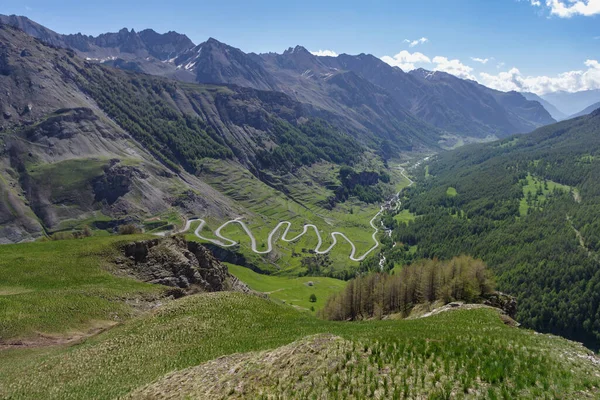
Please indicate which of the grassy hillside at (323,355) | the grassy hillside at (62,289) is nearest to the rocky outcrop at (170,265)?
the grassy hillside at (62,289)

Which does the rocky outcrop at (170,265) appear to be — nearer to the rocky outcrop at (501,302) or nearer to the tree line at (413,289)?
the tree line at (413,289)

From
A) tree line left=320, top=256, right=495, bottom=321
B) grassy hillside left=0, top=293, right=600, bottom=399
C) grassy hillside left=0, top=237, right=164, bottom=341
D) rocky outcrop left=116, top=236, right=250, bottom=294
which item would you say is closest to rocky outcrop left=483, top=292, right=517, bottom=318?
tree line left=320, top=256, right=495, bottom=321

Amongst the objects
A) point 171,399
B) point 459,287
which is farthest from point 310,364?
point 459,287

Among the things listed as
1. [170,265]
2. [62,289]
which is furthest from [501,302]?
[62,289]

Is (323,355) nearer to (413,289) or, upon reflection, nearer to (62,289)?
(62,289)

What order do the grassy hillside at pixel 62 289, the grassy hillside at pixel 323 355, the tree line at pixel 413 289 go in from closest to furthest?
the grassy hillside at pixel 323 355 < the grassy hillside at pixel 62 289 < the tree line at pixel 413 289

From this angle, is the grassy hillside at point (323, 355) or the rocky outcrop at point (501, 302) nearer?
the grassy hillside at point (323, 355)

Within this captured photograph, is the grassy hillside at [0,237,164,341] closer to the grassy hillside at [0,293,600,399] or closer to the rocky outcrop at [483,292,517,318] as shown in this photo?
the grassy hillside at [0,293,600,399]
